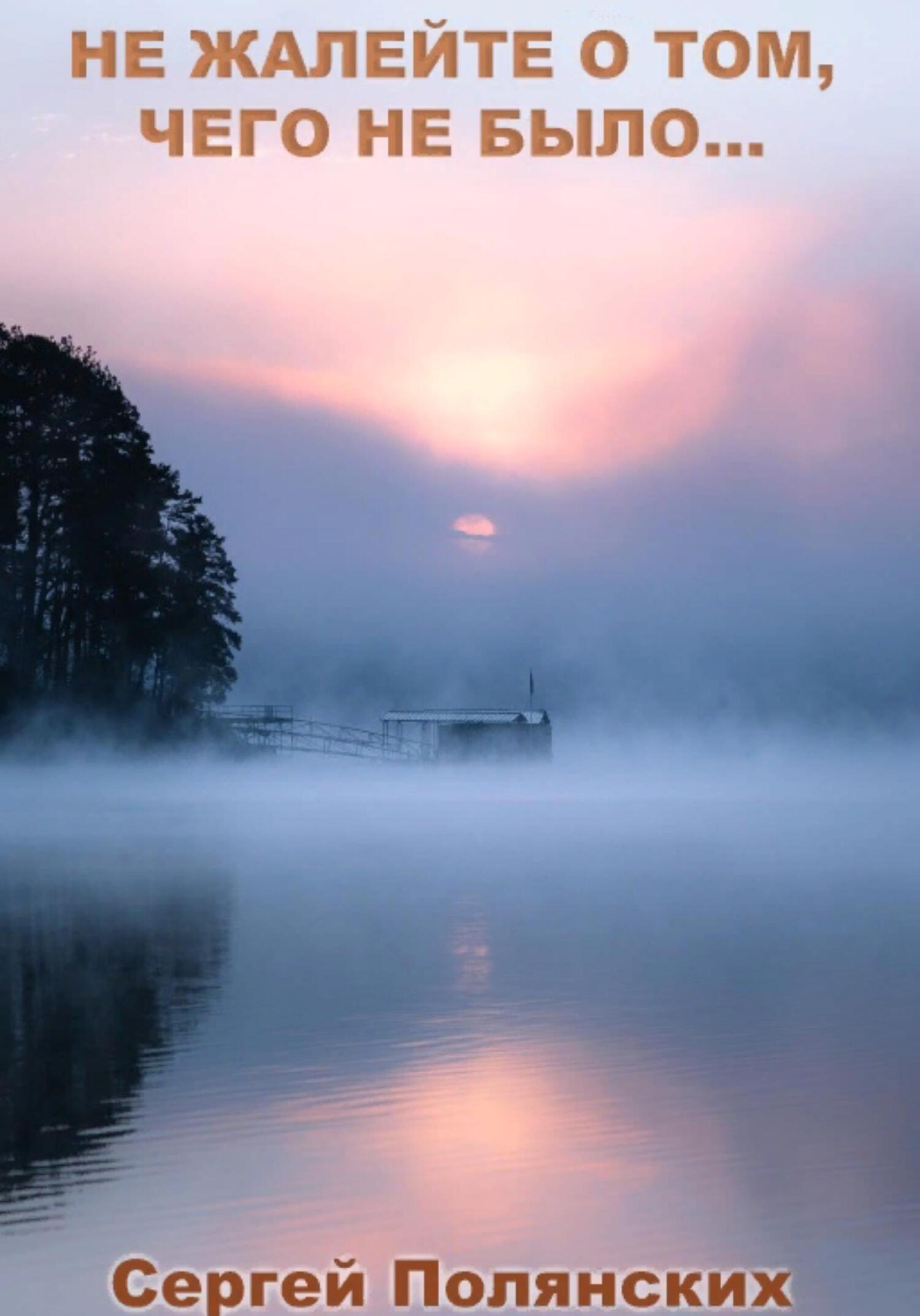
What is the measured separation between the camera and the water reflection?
37.8 feet

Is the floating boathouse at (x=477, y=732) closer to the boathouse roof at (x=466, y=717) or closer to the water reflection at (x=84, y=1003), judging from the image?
the boathouse roof at (x=466, y=717)

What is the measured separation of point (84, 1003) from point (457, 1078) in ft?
15.6

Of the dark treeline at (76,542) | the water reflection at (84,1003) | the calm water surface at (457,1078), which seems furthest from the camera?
the dark treeline at (76,542)

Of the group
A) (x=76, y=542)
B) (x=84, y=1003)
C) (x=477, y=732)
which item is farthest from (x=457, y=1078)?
(x=477, y=732)

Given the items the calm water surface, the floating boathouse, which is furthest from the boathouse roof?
the calm water surface

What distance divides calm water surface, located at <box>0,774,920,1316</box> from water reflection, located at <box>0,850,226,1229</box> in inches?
1.9

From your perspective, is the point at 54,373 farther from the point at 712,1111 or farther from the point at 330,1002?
the point at 712,1111

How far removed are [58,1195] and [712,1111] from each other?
4448 millimetres

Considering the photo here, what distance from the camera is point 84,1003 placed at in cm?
1781

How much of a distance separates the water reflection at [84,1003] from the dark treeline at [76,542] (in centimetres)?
3049

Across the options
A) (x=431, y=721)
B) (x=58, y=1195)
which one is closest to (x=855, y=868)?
(x=58, y=1195)

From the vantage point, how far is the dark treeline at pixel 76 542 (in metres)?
61.7

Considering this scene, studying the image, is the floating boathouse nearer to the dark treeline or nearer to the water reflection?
the dark treeline

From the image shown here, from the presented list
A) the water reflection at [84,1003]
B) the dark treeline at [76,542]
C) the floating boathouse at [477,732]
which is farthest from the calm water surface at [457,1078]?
the floating boathouse at [477,732]
